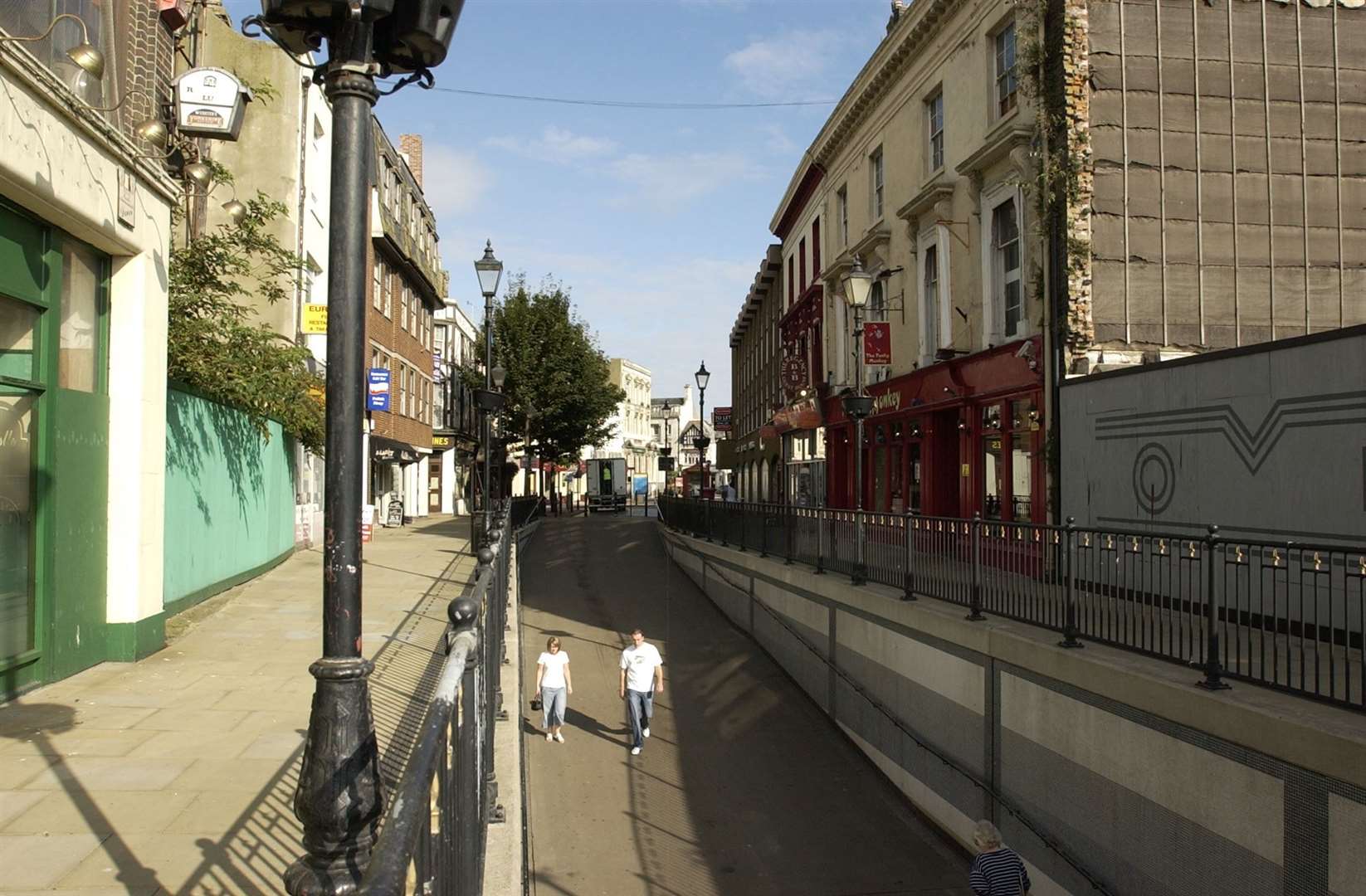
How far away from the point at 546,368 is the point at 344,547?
151ft

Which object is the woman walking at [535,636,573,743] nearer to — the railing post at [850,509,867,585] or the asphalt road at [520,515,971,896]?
the asphalt road at [520,515,971,896]

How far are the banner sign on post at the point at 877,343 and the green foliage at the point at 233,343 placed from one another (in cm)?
1140

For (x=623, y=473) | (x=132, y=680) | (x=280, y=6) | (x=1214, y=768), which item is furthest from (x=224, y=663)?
(x=623, y=473)

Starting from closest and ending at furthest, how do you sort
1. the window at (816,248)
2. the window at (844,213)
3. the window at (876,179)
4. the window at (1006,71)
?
the window at (1006,71) < the window at (876,179) < the window at (844,213) < the window at (816,248)

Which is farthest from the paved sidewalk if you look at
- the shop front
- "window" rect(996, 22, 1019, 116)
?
"window" rect(996, 22, 1019, 116)

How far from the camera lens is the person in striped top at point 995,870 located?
26.1 feet

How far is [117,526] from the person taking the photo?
31.5ft

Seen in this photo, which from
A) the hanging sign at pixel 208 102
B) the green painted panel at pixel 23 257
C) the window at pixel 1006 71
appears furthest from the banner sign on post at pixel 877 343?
the green painted panel at pixel 23 257

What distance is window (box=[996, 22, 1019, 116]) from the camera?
17.5 m

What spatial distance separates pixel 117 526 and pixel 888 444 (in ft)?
58.0

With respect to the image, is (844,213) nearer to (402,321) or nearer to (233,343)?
(402,321)

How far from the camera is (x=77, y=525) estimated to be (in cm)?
902

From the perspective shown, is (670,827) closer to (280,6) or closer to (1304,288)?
(280,6)

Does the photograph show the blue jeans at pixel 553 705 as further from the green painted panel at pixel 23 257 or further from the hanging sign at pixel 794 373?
the hanging sign at pixel 794 373
